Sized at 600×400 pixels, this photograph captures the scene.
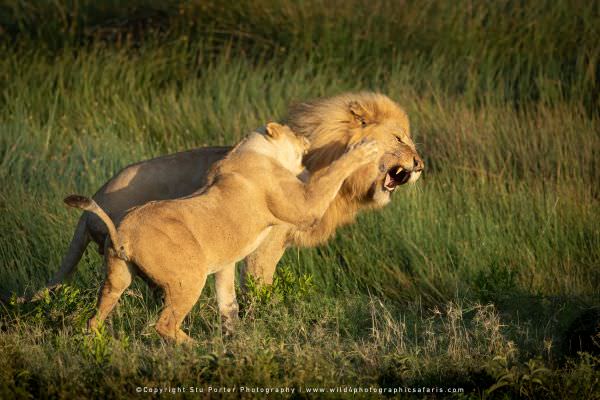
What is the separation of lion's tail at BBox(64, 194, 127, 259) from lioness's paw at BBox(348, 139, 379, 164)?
138cm

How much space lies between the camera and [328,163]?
6.20m

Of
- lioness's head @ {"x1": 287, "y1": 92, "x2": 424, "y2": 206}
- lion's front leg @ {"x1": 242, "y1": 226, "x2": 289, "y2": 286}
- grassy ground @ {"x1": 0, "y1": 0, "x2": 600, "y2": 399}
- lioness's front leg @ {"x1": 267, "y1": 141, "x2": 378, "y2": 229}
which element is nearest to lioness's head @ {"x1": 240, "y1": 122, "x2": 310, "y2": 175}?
lioness's front leg @ {"x1": 267, "y1": 141, "x2": 378, "y2": 229}

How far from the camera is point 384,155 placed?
6.15 metres

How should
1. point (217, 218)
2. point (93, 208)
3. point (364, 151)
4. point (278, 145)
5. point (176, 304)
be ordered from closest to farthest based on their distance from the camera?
point (93, 208) < point (176, 304) < point (217, 218) < point (364, 151) < point (278, 145)

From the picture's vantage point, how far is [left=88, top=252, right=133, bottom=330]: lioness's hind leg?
4941 mm

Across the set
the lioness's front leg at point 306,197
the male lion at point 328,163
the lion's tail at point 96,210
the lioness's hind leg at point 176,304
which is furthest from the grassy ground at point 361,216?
the lioness's front leg at point 306,197

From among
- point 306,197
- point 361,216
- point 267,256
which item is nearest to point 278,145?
point 306,197

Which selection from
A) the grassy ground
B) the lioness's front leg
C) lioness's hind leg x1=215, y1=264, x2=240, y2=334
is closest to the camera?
the grassy ground

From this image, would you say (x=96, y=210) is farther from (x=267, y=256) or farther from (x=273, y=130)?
(x=267, y=256)

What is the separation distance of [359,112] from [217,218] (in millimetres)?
1454

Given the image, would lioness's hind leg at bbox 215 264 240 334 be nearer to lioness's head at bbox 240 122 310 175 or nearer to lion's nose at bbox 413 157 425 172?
lioness's head at bbox 240 122 310 175

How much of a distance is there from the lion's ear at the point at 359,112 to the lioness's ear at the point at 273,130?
2.56ft

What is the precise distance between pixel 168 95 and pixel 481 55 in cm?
339

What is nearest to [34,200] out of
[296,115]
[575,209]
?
[296,115]
